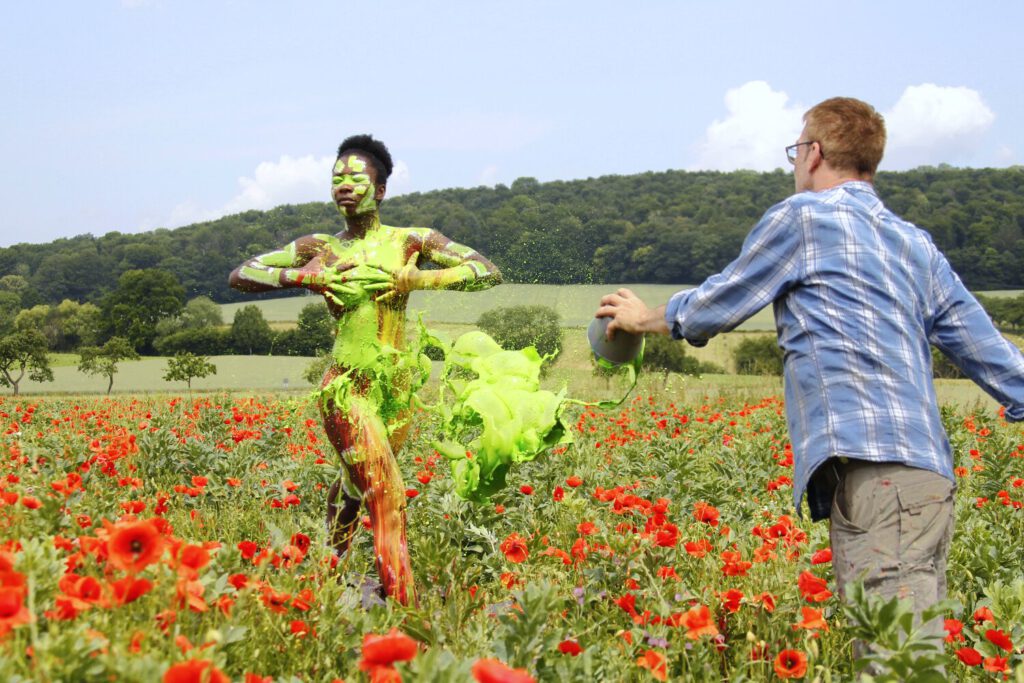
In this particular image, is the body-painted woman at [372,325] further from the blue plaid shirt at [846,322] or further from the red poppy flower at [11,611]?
the red poppy flower at [11,611]

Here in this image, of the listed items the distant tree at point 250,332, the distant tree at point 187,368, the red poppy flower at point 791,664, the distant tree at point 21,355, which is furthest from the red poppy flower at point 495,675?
the distant tree at point 250,332

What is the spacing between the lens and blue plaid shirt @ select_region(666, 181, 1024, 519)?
2297 millimetres

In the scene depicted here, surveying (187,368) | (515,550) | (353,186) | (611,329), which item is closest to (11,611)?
(611,329)

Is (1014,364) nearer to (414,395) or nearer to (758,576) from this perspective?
(758,576)

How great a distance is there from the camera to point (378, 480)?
3801 millimetres

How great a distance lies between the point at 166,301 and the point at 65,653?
125 feet

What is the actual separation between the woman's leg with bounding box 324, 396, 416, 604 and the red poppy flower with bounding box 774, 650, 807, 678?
70.6 inches

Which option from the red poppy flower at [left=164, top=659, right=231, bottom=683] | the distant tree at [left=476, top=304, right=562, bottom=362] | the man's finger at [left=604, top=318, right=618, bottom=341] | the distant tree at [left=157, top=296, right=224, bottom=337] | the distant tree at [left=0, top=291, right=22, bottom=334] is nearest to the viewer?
the red poppy flower at [left=164, top=659, right=231, bottom=683]

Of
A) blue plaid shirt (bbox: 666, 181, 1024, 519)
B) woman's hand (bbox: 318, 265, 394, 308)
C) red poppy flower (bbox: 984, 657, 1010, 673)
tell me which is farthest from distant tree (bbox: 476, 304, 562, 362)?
red poppy flower (bbox: 984, 657, 1010, 673)

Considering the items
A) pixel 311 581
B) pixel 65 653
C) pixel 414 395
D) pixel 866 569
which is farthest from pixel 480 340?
pixel 65 653

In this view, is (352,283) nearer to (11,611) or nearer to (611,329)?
(611,329)

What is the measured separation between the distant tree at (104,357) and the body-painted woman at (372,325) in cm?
2241

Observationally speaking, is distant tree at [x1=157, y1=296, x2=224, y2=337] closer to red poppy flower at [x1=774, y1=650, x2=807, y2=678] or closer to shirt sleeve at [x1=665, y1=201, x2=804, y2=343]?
shirt sleeve at [x1=665, y1=201, x2=804, y2=343]

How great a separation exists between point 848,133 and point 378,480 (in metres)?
2.38
